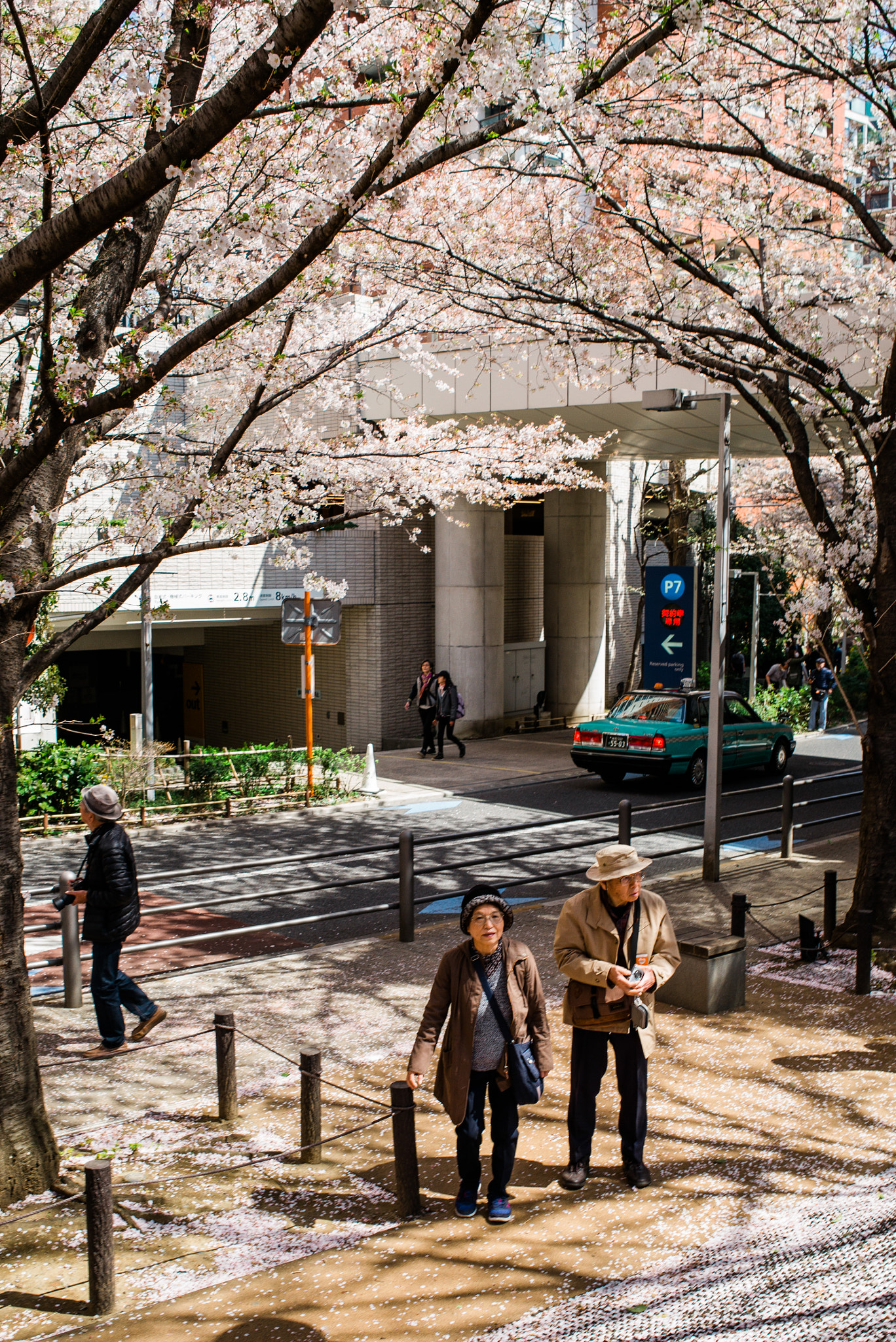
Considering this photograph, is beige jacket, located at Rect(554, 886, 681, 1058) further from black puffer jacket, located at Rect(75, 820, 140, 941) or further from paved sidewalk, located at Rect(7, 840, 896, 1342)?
black puffer jacket, located at Rect(75, 820, 140, 941)

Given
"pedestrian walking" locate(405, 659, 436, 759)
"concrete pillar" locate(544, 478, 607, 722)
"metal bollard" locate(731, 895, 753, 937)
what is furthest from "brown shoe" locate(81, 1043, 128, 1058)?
"concrete pillar" locate(544, 478, 607, 722)

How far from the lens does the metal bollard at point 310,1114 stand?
208 inches

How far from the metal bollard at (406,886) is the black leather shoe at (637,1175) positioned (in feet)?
14.3

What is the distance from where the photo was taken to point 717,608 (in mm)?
10648

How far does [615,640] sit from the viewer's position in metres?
30.8

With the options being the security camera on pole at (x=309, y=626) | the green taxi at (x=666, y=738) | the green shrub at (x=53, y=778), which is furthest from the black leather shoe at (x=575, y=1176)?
the green taxi at (x=666, y=738)

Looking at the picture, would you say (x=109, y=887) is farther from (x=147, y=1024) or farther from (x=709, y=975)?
(x=709, y=975)

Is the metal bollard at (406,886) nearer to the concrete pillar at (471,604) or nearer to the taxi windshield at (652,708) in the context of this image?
the taxi windshield at (652,708)

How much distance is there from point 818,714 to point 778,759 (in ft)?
21.5

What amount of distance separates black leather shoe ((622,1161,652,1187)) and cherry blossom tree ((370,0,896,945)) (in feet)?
14.1

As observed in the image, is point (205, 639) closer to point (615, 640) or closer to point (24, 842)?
point (615, 640)

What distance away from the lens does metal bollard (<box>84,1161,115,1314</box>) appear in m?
4.05

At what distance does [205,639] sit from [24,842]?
600 inches

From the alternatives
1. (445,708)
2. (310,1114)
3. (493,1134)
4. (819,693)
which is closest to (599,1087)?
(493,1134)
